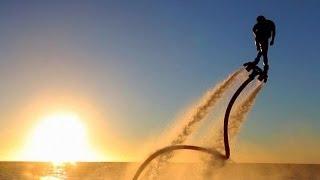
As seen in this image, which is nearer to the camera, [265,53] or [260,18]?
[260,18]

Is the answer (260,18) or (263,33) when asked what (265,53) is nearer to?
(263,33)

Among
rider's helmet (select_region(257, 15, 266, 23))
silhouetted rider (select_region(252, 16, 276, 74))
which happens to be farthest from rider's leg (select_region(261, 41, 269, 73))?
rider's helmet (select_region(257, 15, 266, 23))

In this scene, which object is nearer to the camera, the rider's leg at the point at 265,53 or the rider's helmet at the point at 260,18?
the rider's helmet at the point at 260,18

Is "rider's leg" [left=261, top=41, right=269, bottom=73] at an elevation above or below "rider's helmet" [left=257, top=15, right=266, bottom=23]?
below

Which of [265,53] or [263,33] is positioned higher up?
[263,33]

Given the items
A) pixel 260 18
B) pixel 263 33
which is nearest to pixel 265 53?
pixel 263 33

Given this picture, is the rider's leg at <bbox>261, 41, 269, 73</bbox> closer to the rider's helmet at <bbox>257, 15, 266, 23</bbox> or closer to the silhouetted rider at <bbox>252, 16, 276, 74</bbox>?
the silhouetted rider at <bbox>252, 16, 276, 74</bbox>

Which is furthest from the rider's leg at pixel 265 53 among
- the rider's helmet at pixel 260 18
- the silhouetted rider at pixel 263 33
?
the rider's helmet at pixel 260 18

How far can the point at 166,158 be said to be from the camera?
112 ft

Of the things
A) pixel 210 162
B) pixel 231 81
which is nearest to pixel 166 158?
pixel 210 162

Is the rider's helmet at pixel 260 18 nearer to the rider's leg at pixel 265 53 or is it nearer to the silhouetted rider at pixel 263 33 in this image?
the silhouetted rider at pixel 263 33

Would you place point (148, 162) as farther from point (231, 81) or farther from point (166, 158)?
point (231, 81)

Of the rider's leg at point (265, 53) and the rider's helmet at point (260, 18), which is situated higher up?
the rider's helmet at point (260, 18)

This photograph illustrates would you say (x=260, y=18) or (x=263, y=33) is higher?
(x=260, y=18)
